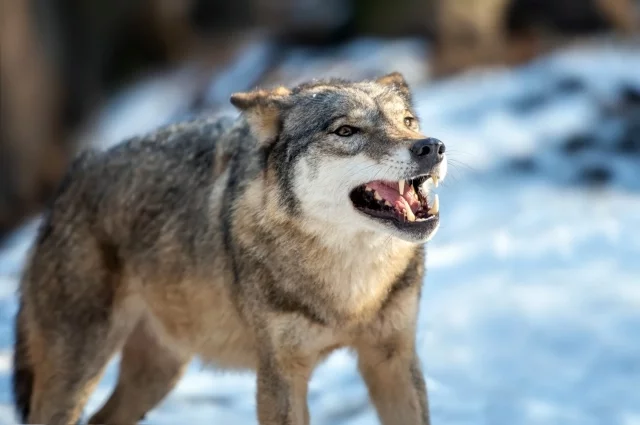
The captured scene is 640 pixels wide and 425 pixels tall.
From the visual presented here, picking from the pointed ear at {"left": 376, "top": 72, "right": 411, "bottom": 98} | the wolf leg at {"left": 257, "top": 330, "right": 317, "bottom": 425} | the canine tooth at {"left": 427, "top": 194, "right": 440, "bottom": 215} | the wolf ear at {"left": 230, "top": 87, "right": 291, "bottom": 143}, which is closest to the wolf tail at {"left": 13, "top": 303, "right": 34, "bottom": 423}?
the wolf leg at {"left": 257, "top": 330, "right": 317, "bottom": 425}

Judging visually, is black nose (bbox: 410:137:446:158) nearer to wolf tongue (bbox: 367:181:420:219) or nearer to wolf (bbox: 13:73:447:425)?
wolf (bbox: 13:73:447:425)

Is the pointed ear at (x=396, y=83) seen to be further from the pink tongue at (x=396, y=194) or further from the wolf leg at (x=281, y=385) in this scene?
the wolf leg at (x=281, y=385)

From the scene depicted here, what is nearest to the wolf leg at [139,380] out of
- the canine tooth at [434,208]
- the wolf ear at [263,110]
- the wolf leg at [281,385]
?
the wolf leg at [281,385]

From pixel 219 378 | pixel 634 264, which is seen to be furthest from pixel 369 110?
pixel 634 264

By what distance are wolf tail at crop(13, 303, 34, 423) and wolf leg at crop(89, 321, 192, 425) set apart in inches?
14.1

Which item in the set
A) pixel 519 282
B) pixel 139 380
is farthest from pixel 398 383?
pixel 519 282

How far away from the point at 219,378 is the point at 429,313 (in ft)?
4.84

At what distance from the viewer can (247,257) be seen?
4.30m

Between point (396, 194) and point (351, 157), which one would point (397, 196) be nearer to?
point (396, 194)

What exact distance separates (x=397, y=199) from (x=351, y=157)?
251mm

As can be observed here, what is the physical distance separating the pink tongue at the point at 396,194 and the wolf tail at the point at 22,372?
2236 mm

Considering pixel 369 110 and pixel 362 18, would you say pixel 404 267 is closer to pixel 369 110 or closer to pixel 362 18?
pixel 369 110

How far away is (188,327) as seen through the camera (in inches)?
191

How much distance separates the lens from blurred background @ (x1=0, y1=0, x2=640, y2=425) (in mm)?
5832
